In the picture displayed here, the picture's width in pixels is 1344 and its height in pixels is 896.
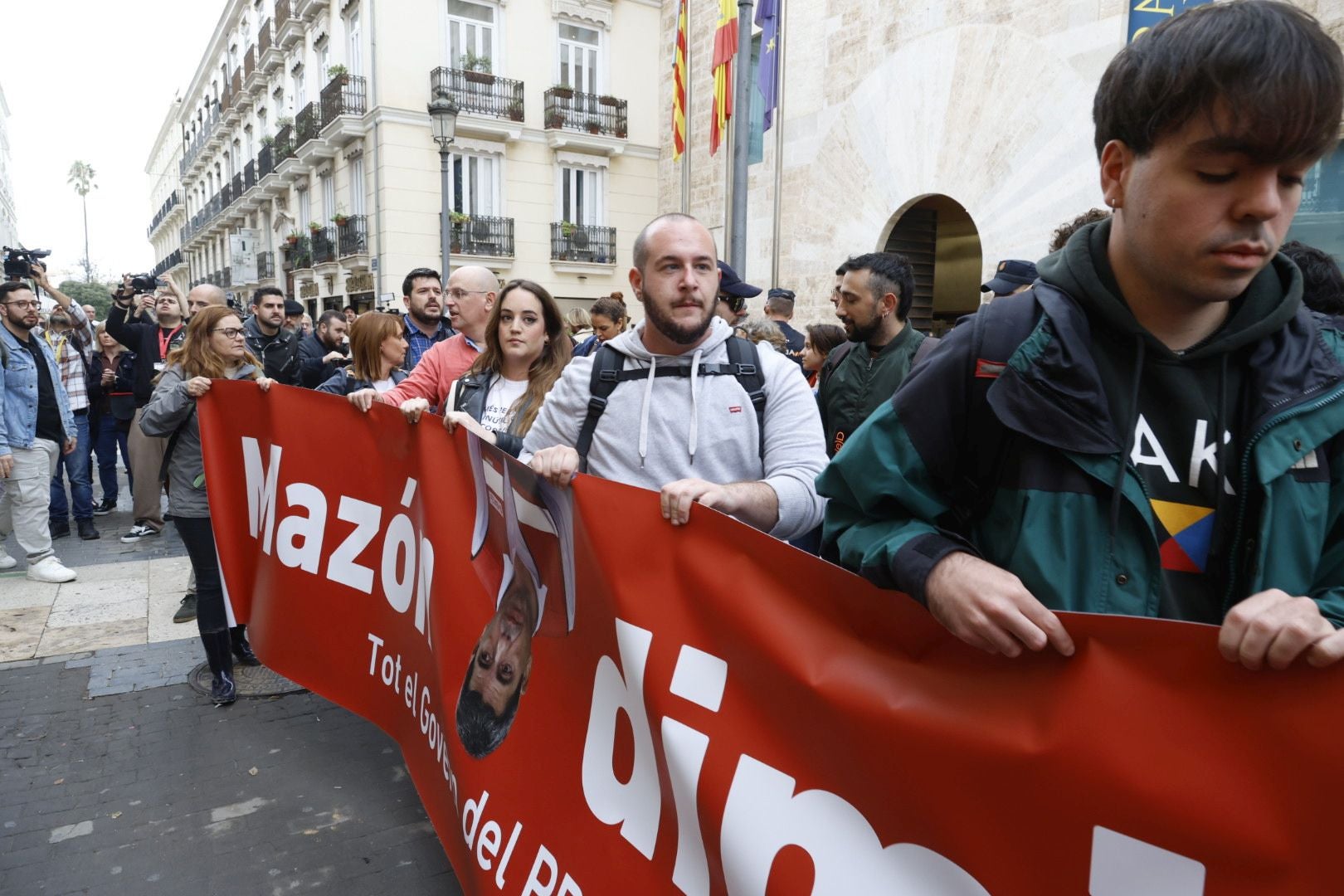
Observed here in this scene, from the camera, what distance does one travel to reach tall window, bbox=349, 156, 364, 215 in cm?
2269

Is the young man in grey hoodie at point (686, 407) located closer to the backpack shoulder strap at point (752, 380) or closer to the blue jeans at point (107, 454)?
the backpack shoulder strap at point (752, 380)

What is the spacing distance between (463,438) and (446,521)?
0.28m

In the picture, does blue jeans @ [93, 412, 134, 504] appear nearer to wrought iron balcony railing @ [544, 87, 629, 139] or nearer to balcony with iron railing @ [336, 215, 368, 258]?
balcony with iron railing @ [336, 215, 368, 258]

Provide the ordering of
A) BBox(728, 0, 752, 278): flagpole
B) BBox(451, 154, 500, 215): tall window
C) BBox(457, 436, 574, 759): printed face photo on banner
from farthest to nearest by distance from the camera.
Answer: BBox(451, 154, 500, 215): tall window, BBox(728, 0, 752, 278): flagpole, BBox(457, 436, 574, 759): printed face photo on banner

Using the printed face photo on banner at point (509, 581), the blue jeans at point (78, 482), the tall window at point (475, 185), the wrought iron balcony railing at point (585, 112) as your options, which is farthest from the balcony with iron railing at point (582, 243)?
the printed face photo on banner at point (509, 581)

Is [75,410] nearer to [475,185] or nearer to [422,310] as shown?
[422,310]

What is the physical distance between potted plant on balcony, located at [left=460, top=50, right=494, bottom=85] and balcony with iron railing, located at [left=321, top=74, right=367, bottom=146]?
2718mm

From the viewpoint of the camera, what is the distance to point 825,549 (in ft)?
5.15

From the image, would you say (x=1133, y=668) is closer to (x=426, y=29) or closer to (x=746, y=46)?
(x=746, y=46)

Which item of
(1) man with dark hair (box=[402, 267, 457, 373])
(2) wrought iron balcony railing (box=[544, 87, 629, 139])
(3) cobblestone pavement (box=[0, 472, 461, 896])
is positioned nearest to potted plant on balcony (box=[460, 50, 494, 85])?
(2) wrought iron balcony railing (box=[544, 87, 629, 139])

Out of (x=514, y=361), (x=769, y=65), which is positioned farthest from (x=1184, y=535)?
(x=769, y=65)

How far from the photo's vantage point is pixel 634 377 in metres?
2.49

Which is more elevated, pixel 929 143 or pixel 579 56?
pixel 579 56

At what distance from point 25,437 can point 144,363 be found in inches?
72.6
